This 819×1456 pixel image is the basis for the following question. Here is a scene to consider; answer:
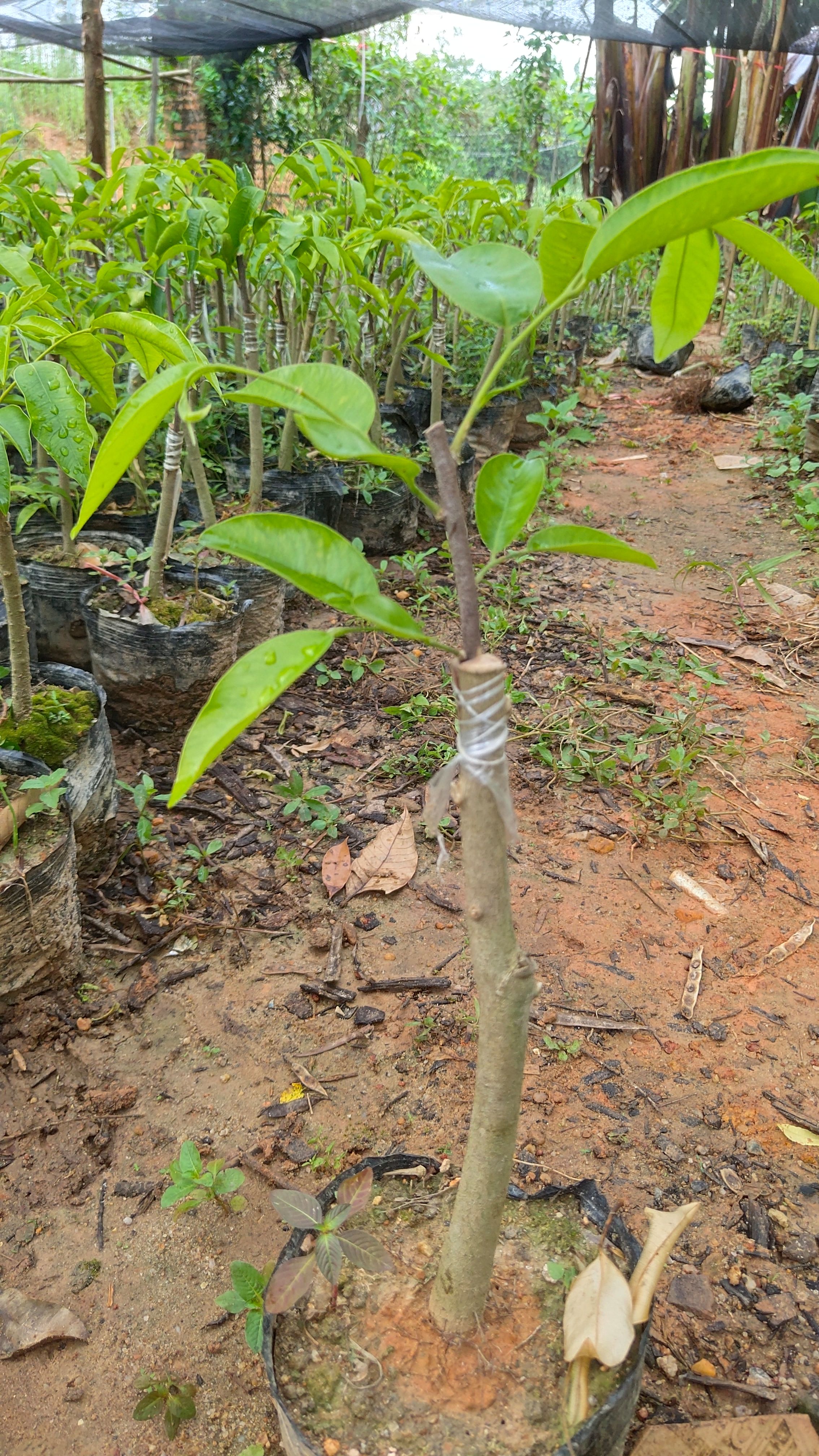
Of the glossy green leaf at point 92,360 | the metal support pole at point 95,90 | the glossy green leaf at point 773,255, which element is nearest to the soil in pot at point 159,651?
the glossy green leaf at point 92,360

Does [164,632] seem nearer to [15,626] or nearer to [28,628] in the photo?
[28,628]

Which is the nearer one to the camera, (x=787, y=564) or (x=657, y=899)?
(x=657, y=899)

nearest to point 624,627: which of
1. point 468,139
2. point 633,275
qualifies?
point 633,275

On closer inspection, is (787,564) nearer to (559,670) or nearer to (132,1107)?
(559,670)

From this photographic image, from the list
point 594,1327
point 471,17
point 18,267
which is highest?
point 471,17

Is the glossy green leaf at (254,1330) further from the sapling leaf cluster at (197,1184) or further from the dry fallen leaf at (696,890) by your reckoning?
the dry fallen leaf at (696,890)

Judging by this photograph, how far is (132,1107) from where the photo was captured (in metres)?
1.47

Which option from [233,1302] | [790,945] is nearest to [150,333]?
[233,1302]

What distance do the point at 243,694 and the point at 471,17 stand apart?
7.24 m

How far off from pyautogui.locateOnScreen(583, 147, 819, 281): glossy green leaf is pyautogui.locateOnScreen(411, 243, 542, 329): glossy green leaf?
72mm

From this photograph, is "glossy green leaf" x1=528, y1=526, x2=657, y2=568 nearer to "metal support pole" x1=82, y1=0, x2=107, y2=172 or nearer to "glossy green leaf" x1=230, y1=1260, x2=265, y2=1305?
"glossy green leaf" x1=230, y1=1260, x2=265, y2=1305

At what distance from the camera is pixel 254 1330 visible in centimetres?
106

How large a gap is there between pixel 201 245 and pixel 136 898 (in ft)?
6.03

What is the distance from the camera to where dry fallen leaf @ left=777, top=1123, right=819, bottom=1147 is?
1.40 meters
